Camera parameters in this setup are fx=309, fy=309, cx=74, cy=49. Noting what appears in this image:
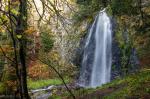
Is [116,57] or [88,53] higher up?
[88,53]

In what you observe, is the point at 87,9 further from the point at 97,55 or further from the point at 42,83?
the point at 42,83

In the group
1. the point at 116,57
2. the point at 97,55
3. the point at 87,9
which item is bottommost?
the point at 116,57

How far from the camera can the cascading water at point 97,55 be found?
74.0ft

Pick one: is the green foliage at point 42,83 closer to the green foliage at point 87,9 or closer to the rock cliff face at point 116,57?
the rock cliff face at point 116,57

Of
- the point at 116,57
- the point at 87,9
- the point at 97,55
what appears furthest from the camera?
Answer: the point at 97,55

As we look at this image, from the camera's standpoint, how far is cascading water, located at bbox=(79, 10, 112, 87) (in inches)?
888

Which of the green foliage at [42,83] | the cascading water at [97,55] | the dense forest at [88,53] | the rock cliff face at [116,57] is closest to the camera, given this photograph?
the dense forest at [88,53]

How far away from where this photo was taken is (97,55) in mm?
23641

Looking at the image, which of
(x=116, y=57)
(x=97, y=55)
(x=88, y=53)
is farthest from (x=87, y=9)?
(x=88, y=53)

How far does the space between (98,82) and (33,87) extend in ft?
15.8

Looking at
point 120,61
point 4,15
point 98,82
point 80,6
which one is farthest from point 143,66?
point 4,15

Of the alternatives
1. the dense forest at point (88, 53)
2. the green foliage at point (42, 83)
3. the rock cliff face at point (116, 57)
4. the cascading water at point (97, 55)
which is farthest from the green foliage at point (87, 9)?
the green foliage at point (42, 83)

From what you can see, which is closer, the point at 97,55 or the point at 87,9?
the point at 87,9

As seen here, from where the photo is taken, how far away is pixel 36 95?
19.0 m
